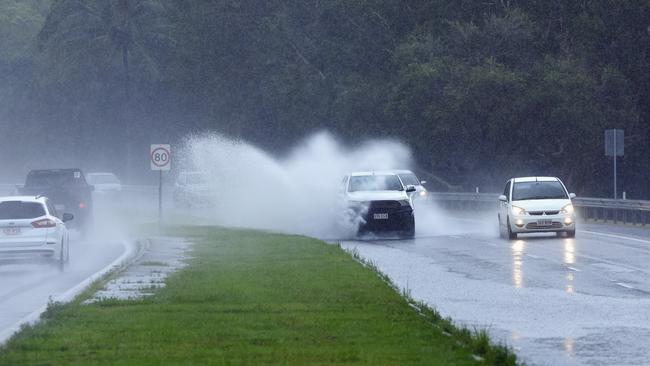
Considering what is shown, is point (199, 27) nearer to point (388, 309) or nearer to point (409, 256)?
point (409, 256)

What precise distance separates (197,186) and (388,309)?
50.5 m

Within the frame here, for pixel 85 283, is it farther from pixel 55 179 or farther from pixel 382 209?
pixel 55 179

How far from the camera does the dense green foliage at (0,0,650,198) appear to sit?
227 feet

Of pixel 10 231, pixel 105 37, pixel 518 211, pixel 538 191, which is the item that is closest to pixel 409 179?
pixel 538 191

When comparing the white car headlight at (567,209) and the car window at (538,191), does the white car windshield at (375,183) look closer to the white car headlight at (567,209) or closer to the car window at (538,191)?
the car window at (538,191)

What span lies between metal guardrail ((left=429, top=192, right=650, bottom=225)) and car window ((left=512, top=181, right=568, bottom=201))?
658 cm

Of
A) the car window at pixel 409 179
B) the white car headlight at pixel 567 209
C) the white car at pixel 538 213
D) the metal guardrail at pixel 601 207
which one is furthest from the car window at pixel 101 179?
the white car headlight at pixel 567 209

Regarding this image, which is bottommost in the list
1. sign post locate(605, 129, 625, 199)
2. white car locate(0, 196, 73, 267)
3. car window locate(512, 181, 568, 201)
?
white car locate(0, 196, 73, 267)

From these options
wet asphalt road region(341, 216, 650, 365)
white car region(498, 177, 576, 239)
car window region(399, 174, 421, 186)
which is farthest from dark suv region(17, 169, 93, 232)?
white car region(498, 177, 576, 239)

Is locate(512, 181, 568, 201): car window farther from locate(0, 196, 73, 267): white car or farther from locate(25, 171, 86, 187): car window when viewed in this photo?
locate(0, 196, 73, 267): white car

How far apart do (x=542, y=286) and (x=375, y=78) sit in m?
57.8

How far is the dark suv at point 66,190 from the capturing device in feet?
146

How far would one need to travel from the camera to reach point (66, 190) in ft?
146

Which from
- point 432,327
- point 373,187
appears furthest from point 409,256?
point 432,327
